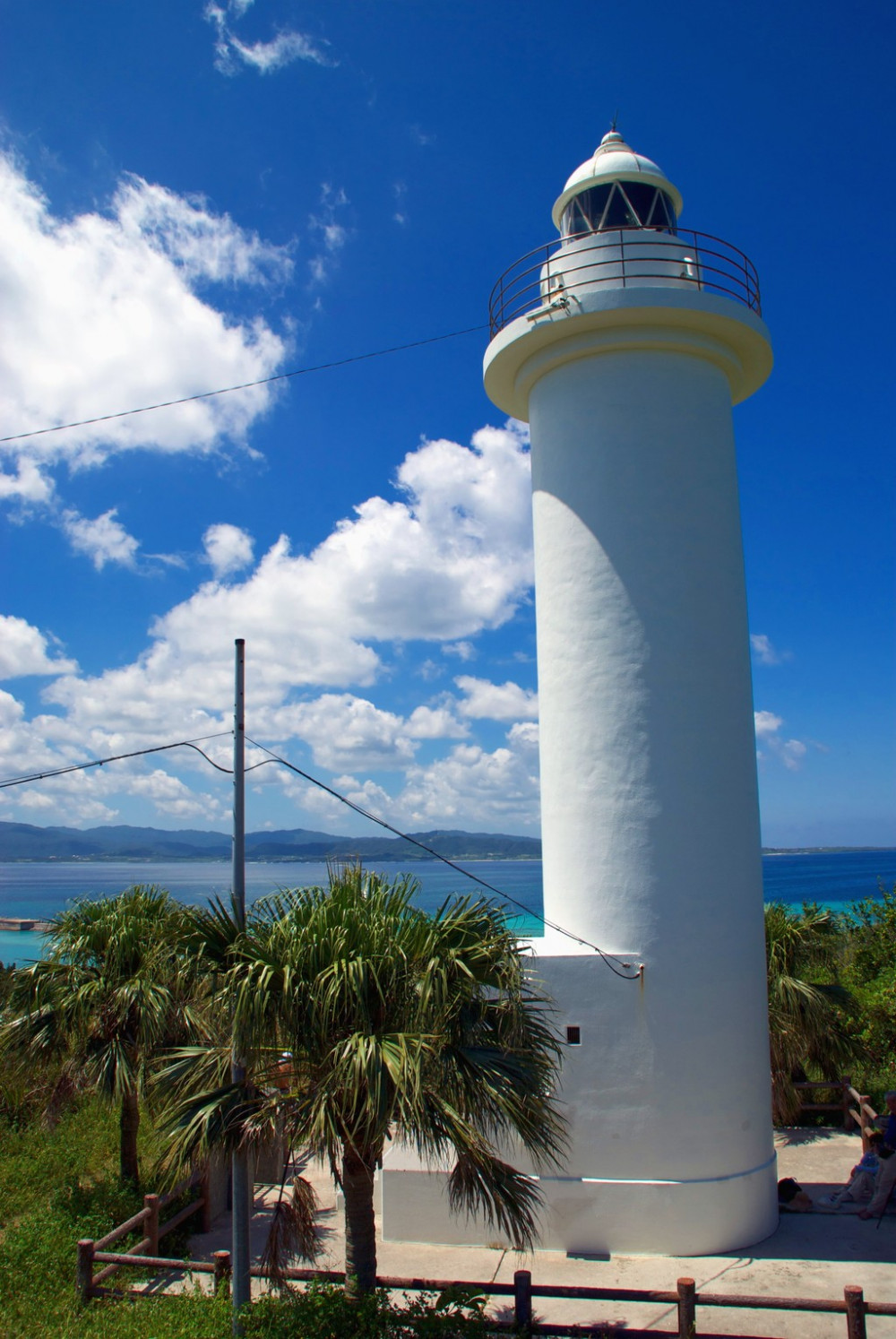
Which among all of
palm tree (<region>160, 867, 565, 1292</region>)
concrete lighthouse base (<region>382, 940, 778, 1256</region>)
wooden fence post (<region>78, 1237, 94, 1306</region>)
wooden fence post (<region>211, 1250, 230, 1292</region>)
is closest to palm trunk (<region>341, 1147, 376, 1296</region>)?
palm tree (<region>160, 867, 565, 1292</region>)

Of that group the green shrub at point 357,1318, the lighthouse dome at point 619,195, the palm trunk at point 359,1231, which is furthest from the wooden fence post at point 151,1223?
the lighthouse dome at point 619,195

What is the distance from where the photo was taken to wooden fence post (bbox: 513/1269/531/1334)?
7.37m

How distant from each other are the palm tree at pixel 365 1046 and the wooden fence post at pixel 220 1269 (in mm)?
1923

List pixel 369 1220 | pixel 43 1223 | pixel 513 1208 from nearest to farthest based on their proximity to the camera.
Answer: pixel 513 1208, pixel 369 1220, pixel 43 1223

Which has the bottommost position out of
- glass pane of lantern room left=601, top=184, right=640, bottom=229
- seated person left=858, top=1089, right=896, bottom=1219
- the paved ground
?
the paved ground

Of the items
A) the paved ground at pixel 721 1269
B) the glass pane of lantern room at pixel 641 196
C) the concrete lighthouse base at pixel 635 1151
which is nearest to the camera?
the paved ground at pixel 721 1269

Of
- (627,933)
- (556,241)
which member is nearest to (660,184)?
(556,241)

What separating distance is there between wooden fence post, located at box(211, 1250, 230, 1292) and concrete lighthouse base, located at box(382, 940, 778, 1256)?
2.47m

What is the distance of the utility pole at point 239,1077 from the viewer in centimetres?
684

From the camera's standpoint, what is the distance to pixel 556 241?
39.2 feet

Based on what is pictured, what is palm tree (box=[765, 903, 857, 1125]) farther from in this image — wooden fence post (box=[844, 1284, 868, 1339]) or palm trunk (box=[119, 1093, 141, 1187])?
palm trunk (box=[119, 1093, 141, 1187])

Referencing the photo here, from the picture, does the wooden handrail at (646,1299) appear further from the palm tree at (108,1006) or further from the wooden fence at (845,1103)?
the wooden fence at (845,1103)

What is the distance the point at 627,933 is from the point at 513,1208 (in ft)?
14.4

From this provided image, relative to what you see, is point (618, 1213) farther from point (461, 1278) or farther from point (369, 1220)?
point (369, 1220)
